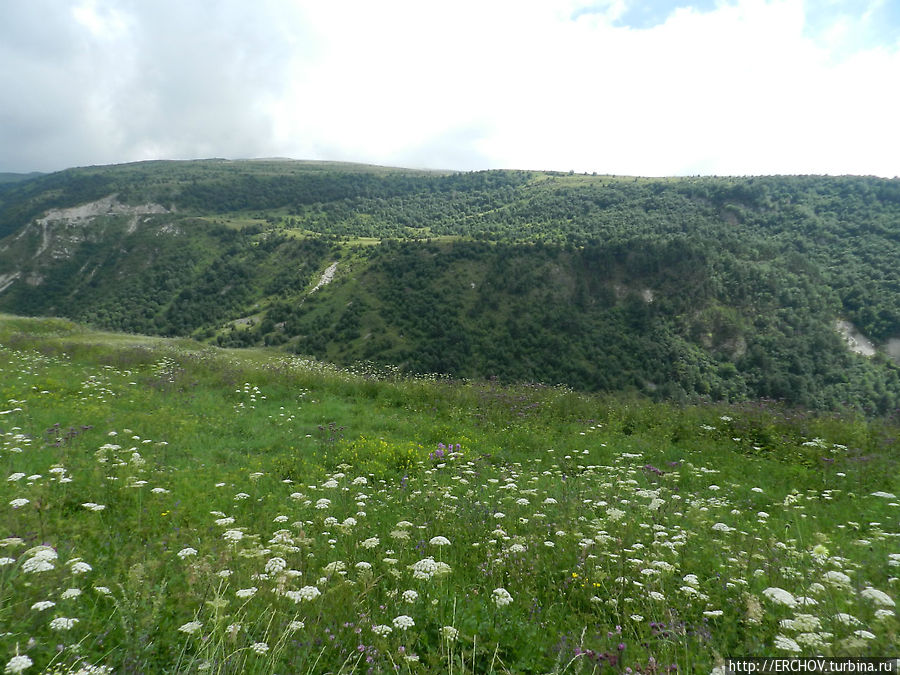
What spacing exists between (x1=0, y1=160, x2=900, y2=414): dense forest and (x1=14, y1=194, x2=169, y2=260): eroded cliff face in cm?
66

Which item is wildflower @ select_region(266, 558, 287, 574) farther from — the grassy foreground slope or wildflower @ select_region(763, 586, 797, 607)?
wildflower @ select_region(763, 586, 797, 607)

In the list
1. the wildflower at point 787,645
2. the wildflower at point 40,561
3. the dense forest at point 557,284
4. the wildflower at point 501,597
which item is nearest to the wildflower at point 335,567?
the wildflower at point 501,597

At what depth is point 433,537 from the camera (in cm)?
512

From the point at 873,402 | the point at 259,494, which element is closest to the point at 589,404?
the point at 259,494

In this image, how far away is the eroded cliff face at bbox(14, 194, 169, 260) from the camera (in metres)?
115

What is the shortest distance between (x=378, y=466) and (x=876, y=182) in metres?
171

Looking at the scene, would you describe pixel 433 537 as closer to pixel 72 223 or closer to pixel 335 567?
pixel 335 567

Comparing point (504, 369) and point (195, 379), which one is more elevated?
point (195, 379)

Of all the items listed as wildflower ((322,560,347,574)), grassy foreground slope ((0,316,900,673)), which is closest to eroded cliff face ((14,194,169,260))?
grassy foreground slope ((0,316,900,673))

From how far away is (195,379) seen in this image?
15234 mm

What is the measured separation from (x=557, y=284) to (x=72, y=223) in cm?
14404

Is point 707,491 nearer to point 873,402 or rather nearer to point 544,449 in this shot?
point 544,449

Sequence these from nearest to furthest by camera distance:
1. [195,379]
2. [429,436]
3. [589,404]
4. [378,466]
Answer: [378,466], [429,436], [589,404], [195,379]

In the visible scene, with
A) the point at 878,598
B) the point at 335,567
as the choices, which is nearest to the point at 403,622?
the point at 335,567
